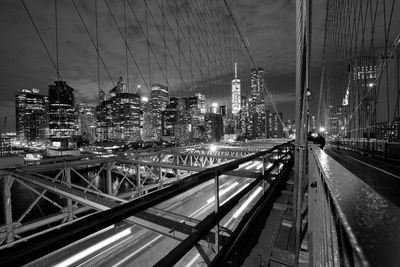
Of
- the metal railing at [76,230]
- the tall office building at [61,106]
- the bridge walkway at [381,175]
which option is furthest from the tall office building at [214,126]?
the metal railing at [76,230]

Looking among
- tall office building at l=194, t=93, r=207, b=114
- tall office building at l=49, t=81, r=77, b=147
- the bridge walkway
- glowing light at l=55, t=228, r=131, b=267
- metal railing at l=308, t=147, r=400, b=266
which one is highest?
tall office building at l=194, t=93, r=207, b=114

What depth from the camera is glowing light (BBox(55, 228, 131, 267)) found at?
3439 millimetres

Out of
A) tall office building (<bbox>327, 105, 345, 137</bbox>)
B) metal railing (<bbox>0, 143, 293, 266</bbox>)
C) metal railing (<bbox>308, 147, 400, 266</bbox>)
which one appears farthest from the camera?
tall office building (<bbox>327, 105, 345, 137</bbox>)

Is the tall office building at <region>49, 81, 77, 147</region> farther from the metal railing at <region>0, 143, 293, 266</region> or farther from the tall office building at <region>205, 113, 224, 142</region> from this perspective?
the tall office building at <region>205, 113, 224, 142</region>

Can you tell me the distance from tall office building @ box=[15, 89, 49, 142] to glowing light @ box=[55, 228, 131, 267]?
389 feet

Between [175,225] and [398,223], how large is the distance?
150 cm

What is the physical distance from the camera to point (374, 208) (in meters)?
0.67

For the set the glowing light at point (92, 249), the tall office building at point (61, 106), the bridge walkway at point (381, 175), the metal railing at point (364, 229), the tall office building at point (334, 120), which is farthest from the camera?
the tall office building at point (334, 120)

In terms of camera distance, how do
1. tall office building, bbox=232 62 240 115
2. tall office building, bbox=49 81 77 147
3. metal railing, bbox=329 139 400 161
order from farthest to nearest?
tall office building, bbox=232 62 240 115
tall office building, bbox=49 81 77 147
metal railing, bbox=329 139 400 161

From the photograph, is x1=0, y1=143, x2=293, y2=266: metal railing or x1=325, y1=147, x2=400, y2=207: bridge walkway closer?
x1=0, y1=143, x2=293, y2=266: metal railing

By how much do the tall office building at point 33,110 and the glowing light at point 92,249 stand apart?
118 m

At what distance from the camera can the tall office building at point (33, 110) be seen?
100 metres

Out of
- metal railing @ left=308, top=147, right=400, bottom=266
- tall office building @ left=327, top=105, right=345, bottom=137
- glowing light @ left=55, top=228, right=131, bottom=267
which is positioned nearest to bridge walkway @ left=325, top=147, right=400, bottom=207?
metal railing @ left=308, top=147, right=400, bottom=266

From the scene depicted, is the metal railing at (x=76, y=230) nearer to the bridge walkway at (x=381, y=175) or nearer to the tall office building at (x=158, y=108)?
the bridge walkway at (x=381, y=175)
